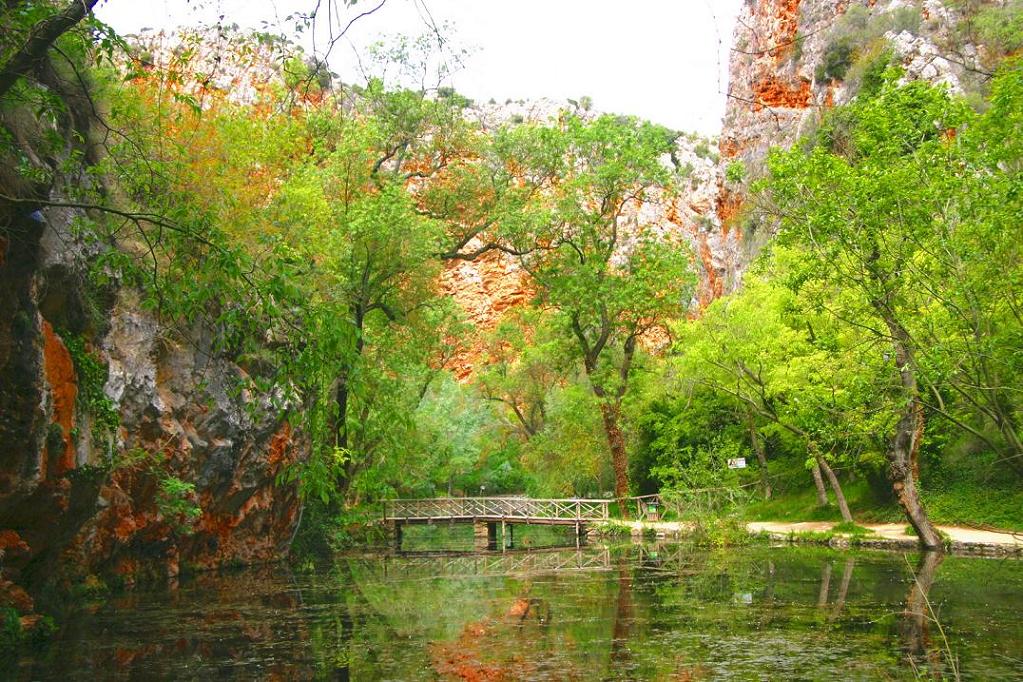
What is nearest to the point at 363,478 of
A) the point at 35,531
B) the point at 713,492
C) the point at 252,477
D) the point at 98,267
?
the point at 252,477

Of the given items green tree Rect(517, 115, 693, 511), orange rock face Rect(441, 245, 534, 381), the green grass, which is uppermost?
orange rock face Rect(441, 245, 534, 381)

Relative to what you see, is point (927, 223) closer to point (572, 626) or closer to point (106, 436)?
point (572, 626)

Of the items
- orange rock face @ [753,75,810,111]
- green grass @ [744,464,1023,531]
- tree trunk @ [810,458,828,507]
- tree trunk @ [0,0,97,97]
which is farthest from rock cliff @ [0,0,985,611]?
orange rock face @ [753,75,810,111]

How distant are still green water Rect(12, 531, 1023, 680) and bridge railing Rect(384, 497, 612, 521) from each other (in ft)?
39.0

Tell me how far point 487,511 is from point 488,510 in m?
0.05

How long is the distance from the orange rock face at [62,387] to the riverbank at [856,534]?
13760 mm

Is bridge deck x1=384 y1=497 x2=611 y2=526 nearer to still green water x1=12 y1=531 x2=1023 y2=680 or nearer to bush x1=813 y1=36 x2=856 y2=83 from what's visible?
still green water x1=12 y1=531 x2=1023 y2=680

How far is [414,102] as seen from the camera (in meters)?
25.4

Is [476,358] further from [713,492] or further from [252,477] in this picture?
[252,477]

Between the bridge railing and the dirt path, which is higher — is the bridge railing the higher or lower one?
the higher one

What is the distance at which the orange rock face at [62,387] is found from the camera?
31.0ft

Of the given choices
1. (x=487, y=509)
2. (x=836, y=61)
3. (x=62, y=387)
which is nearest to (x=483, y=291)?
(x=836, y=61)

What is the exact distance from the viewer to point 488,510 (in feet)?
99.0

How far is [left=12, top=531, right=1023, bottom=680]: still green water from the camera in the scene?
7852 millimetres
